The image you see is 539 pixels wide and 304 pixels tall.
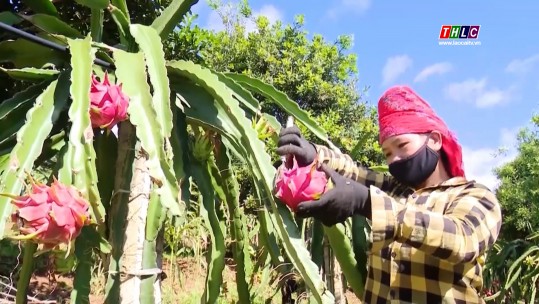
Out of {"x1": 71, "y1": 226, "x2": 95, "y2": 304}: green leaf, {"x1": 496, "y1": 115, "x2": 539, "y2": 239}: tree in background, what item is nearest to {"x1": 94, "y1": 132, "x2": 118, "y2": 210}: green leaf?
{"x1": 71, "y1": 226, "x2": 95, "y2": 304}: green leaf

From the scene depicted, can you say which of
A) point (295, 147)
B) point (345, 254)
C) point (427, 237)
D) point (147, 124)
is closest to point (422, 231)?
point (427, 237)

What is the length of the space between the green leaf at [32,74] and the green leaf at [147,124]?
22 centimetres

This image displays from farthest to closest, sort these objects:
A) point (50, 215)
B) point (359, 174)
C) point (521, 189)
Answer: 1. point (521, 189)
2. point (359, 174)
3. point (50, 215)

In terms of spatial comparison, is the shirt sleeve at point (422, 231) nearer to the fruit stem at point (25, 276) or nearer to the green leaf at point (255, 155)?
the green leaf at point (255, 155)

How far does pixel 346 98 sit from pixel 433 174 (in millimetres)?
6901

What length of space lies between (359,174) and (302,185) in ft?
2.18

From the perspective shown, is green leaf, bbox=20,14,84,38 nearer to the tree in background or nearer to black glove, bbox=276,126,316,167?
black glove, bbox=276,126,316,167

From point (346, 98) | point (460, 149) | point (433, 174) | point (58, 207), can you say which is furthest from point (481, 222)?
point (346, 98)

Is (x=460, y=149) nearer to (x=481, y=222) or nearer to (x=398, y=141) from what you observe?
(x=398, y=141)

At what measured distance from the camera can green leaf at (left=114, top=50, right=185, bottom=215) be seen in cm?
96

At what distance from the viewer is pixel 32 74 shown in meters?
1.33

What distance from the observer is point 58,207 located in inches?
34.0

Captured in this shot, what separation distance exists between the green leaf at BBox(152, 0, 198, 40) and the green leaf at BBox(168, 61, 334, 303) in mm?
190

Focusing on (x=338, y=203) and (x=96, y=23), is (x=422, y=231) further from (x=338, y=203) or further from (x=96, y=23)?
(x=96, y=23)
